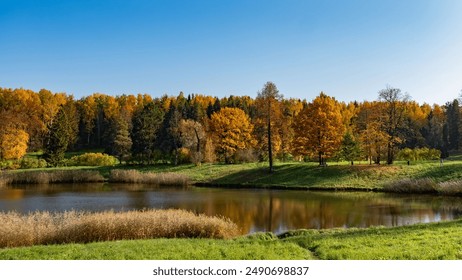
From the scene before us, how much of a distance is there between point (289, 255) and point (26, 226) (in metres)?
11.8

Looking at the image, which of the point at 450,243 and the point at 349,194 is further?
the point at 349,194

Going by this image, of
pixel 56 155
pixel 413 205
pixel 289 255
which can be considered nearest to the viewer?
pixel 289 255

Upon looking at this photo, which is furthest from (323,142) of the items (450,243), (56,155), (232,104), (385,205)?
(232,104)

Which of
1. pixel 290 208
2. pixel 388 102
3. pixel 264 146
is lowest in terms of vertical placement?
pixel 290 208

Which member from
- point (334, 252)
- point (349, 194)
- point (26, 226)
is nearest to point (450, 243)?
point (334, 252)

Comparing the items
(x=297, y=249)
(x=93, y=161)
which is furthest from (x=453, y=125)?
(x=297, y=249)

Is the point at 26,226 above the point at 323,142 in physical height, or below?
below

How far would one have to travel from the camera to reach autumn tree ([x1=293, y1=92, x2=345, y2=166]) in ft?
169

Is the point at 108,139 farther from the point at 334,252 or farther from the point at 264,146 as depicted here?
the point at 334,252

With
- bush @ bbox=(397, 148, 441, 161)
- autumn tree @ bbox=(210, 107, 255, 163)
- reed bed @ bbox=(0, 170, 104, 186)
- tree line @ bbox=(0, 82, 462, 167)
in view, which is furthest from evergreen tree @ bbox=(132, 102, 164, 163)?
bush @ bbox=(397, 148, 441, 161)

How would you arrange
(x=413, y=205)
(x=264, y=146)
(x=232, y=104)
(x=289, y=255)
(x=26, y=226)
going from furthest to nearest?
(x=232, y=104) → (x=264, y=146) → (x=413, y=205) → (x=26, y=226) → (x=289, y=255)

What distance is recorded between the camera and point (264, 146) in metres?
63.8

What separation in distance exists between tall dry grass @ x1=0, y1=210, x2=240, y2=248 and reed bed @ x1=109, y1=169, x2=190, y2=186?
31.9 meters

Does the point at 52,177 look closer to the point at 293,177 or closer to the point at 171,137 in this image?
the point at 171,137
